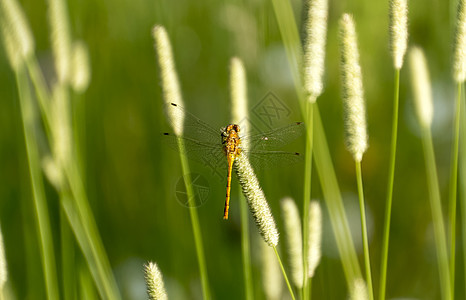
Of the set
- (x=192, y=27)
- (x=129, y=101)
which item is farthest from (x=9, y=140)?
(x=192, y=27)

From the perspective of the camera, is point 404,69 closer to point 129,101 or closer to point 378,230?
point 378,230

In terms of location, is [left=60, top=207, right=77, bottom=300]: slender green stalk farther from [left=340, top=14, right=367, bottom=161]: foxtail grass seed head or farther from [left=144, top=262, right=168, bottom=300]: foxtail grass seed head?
[left=340, top=14, right=367, bottom=161]: foxtail grass seed head

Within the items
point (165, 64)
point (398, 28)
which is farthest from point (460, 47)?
point (165, 64)

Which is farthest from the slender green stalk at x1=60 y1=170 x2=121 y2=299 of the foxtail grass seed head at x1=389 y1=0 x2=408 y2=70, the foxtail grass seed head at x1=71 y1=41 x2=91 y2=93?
the foxtail grass seed head at x1=389 y1=0 x2=408 y2=70

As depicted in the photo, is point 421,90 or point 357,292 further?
point 421,90

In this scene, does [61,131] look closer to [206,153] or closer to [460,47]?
[206,153]

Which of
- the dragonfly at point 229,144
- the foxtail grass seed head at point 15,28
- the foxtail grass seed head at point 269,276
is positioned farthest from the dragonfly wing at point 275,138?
the foxtail grass seed head at point 15,28

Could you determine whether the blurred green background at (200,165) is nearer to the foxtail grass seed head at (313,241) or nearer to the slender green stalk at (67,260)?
the slender green stalk at (67,260)
